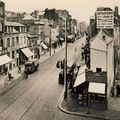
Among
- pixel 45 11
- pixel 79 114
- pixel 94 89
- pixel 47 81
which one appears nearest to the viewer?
pixel 79 114

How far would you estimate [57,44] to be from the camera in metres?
109

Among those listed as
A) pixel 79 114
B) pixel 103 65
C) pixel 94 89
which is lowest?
pixel 79 114

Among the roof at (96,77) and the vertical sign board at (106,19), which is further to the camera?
the vertical sign board at (106,19)

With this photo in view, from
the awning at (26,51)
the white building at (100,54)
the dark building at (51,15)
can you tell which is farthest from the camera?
the dark building at (51,15)

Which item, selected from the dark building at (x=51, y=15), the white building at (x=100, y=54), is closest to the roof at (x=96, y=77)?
the white building at (x=100, y=54)

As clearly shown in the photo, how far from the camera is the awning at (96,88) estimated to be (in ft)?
101

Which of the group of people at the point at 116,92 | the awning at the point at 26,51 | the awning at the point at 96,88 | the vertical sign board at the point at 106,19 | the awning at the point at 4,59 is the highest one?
the vertical sign board at the point at 106,19

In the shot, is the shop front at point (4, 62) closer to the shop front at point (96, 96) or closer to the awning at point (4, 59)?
the awning at point (4, 59)

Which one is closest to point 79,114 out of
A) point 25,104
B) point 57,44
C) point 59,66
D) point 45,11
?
point 25,104

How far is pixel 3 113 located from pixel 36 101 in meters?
5.44

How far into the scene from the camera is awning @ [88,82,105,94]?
101ft

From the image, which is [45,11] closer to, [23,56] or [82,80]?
[23,56]

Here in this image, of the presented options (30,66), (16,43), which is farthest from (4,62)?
(16,43)

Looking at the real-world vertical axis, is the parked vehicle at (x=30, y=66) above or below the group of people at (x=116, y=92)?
above
